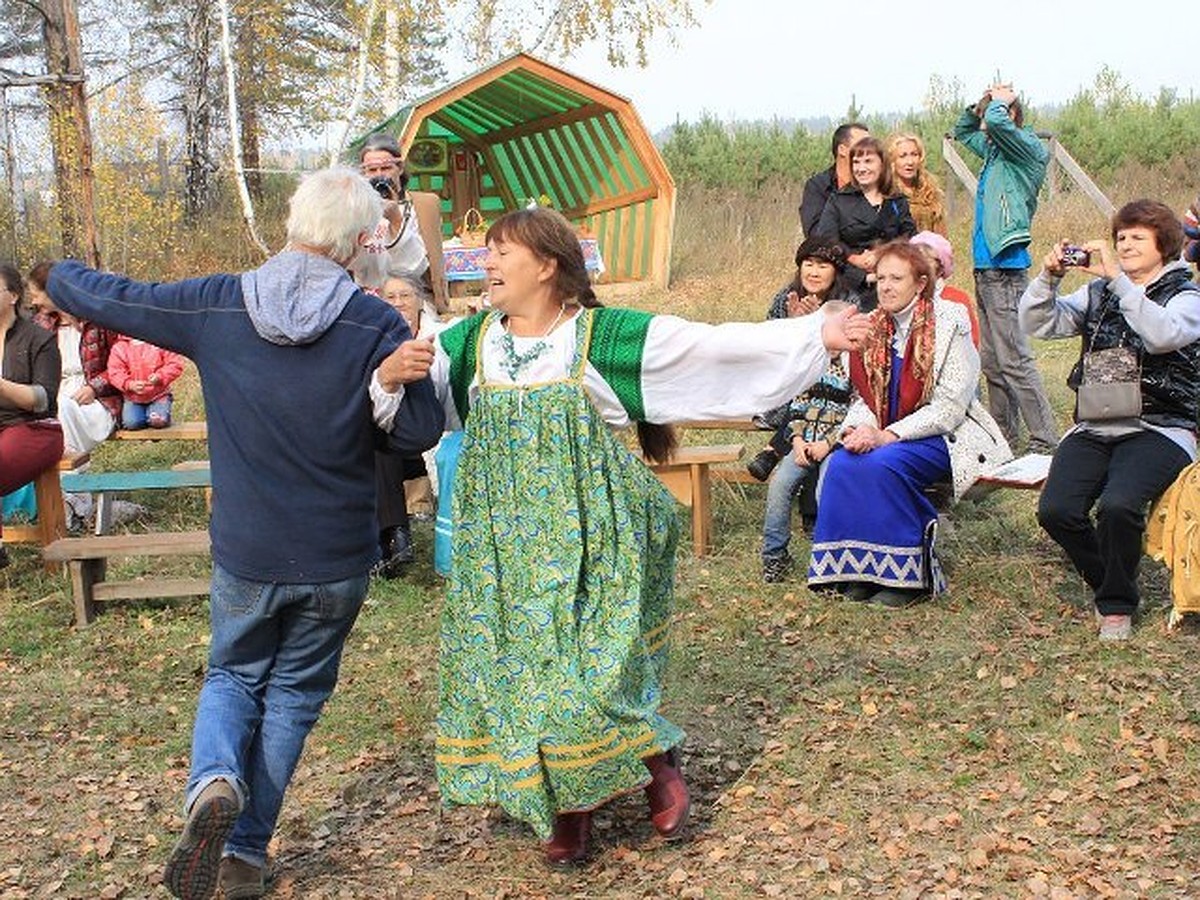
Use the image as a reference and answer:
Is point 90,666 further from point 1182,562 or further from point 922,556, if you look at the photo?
point 1182,562

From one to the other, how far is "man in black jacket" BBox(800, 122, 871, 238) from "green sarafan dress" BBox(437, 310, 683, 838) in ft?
14.0

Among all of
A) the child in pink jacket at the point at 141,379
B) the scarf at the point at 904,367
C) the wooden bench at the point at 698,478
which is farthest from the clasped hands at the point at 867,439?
the child in pink jacket at the point at 141,379

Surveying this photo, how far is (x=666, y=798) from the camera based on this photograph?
14.2 feet

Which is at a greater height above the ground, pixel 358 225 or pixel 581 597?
pixel 358 225

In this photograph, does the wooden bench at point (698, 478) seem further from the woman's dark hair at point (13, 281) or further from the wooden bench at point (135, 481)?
the woman's dark hair at point (13, 281)

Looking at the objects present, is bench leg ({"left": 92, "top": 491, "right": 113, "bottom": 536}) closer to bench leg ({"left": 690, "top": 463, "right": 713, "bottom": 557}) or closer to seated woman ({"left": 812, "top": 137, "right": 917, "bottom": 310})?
bench leg ({"left": 690, "top": 463, "right": 713, "bottom": 557})

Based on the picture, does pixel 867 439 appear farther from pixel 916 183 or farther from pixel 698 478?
pixel 916 183

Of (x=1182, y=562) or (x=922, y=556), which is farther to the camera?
(x=922, y=556)

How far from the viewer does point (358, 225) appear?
12.9 ft

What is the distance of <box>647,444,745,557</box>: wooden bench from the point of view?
286 inches

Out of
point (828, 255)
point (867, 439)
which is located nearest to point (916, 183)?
point (828, 255)

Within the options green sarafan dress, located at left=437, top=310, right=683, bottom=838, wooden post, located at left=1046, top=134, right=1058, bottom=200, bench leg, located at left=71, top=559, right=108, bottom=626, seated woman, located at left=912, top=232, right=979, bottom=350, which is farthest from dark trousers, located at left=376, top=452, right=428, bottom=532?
wooden post, located at left=1046, top=134, right=1058, bottom=200

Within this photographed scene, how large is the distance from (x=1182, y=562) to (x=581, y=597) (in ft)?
8.98

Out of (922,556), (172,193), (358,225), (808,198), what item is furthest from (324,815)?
(172,193)
